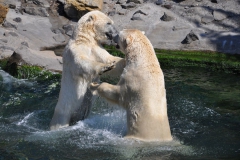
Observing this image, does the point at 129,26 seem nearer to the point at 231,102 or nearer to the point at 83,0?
the point at 83,0

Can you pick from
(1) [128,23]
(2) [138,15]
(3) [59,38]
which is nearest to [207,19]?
(2) [138,15]

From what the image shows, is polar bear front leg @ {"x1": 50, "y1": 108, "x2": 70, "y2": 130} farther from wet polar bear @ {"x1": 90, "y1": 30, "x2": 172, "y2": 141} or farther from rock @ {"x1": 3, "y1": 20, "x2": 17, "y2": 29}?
rock @ {"x1": 3, "y1": 20, "x2": 17, "y2": 29}

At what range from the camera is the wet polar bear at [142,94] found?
6.80 meters

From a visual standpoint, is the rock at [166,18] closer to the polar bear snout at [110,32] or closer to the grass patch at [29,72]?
the grass patch at [29,72]

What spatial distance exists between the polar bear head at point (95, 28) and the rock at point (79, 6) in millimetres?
9756

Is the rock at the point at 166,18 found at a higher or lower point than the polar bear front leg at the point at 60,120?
higher

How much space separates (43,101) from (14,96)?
77 cm

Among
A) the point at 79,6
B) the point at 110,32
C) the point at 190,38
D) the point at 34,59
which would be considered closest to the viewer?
the point at 110,32

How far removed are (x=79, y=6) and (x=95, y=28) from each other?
32.6ft

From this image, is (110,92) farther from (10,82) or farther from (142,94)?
(10,82)

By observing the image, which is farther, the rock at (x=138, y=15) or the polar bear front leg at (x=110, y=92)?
the rock at (x=138, y=15)

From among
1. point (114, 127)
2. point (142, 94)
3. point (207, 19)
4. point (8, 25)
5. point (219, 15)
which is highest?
point (219, 15)

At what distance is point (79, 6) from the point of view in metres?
17.6

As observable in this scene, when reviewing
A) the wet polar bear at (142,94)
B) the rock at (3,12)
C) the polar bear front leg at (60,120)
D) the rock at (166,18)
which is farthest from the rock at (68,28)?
the wet polar bear at (142,94)
